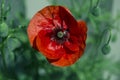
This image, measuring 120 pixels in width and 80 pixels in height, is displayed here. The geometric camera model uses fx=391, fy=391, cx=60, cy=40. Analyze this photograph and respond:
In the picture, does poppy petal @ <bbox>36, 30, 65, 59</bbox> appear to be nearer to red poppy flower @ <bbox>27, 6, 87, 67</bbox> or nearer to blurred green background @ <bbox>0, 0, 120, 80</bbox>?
red poppy flower @ <bbox>27, 6, 87, 67</bbox>

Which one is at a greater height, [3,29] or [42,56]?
[3,29]

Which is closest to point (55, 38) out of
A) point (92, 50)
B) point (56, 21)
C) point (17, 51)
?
point (56, 21)

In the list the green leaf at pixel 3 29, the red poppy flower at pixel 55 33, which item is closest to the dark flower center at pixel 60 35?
the red poppy flower at pixel 55 33

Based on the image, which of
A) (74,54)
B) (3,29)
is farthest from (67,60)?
(3,29)

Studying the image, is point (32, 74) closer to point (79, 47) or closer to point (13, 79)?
point (13, 79)

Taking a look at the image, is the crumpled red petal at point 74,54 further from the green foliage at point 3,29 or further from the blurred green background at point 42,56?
the blurred green background at point 42,56

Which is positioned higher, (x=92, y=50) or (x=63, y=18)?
(x=63, y=18)

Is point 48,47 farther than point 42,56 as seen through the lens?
No

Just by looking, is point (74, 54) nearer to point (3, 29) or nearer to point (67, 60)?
point (67, 60)
